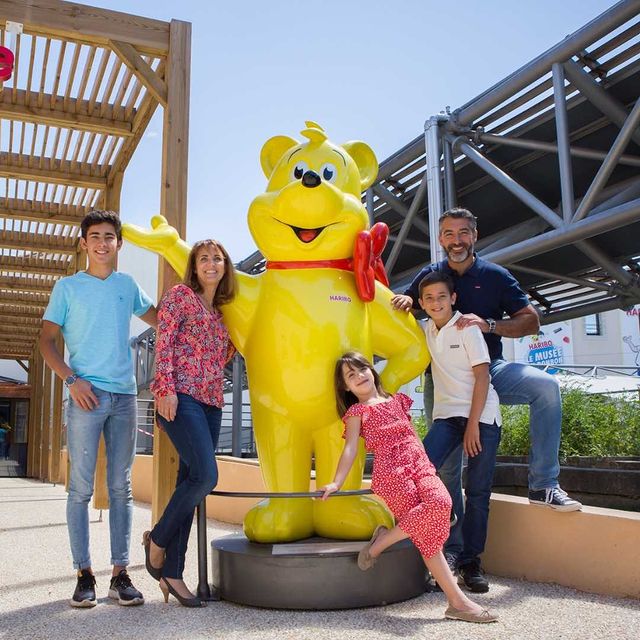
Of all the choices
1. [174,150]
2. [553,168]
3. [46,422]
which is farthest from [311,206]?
[46,422]

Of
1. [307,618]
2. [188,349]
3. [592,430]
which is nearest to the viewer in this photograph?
[307,618]

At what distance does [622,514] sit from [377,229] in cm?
167

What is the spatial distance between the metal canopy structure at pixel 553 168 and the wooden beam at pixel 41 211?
130 inches

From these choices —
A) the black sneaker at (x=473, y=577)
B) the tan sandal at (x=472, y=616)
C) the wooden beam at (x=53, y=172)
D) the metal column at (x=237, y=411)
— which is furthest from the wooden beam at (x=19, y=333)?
the tan sandal at (x=472, y=616)

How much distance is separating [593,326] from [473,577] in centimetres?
2716

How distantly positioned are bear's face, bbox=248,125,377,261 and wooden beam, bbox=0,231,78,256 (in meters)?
5.92

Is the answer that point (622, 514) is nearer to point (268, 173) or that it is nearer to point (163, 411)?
point (163, 411)

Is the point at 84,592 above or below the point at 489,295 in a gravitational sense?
below

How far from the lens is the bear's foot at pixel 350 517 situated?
9.68 ft

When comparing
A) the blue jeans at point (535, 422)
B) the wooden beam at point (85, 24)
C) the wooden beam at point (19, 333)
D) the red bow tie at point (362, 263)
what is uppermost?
the wooden beam at point (85, 24)

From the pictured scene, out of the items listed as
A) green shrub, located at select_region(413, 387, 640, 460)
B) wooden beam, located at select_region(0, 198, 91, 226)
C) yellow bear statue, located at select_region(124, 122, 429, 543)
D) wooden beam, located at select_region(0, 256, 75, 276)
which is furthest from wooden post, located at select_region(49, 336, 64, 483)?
yellow bear statue, located at select_region(124, 122, 429, 543)

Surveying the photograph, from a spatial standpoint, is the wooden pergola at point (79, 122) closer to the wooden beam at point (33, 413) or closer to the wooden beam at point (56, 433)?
the wooden beam at point (56, 433)

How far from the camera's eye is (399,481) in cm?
262

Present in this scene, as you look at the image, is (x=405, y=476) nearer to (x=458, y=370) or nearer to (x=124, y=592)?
(x=458, y=370)
